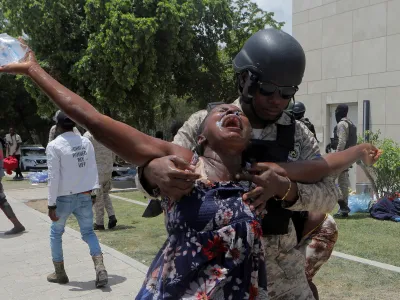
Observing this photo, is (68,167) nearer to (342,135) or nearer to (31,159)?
(342,135)

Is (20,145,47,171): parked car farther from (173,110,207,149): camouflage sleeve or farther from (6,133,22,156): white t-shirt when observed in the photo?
(173,110,207,149): camouflage sleeve

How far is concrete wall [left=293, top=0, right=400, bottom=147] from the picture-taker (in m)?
11.1

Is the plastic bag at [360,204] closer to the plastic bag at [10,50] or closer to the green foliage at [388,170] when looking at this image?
the green foliage at [388,170]

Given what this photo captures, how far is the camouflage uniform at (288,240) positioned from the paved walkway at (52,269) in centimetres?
305

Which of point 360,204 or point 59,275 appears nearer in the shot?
point 59,275

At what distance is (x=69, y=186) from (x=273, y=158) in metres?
3.52

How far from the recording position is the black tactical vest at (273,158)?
2223 millimetres


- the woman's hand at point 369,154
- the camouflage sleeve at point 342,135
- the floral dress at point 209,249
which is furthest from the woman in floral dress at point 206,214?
the camouflage sleeve at point 342,135

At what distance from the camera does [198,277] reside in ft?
6.14

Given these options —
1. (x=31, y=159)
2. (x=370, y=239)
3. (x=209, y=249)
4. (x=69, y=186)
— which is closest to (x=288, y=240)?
(x=209, y=249)

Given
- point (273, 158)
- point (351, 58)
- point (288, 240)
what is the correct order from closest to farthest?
point (273, 158) → point (288, 240) → point (351, 58)

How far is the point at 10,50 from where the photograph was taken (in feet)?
6.79

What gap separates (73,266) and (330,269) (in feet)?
10.4

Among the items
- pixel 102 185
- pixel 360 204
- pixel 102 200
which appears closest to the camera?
pixel 102 200
